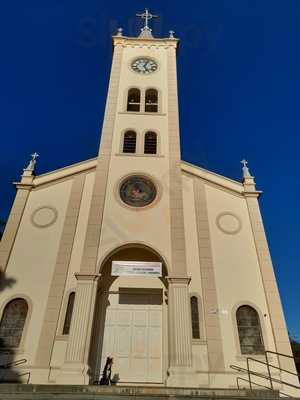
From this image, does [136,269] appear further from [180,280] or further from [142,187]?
[142,187]

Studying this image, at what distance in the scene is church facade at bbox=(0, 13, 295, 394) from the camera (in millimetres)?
11773

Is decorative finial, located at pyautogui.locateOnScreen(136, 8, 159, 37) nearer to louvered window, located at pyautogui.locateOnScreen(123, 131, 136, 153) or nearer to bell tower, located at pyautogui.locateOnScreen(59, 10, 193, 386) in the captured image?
bell tower, located at pyautogui.locateOnScreen(59, 10, 193, 386)

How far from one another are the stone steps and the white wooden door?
4.58 meters

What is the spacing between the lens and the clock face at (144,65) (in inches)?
853

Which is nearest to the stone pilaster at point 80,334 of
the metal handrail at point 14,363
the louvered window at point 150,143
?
the metal handrail at point 14,363

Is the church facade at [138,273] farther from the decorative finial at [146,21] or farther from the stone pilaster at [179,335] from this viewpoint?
the decorative finial at [146,21]

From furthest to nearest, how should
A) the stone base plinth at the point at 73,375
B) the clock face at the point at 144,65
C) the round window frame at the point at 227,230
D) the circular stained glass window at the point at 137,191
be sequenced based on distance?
the clock face at the point at 144,65, the circular stained glass window at the point at 137,191, the round window frame at the point at 227,230, the stone base plinth at the point at 73,375

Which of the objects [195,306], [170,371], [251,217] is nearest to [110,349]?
[170,371]

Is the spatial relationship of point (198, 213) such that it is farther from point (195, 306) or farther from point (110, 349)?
point (110, 349)

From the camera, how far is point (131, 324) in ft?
44.6

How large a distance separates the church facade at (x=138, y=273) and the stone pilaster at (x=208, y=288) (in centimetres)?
4

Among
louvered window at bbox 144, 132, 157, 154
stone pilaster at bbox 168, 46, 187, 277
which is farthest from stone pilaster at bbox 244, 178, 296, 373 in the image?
louvered window at bbox 144, 132, 157, 154

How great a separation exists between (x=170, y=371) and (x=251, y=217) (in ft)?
26.7

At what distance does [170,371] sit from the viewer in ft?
35.7
